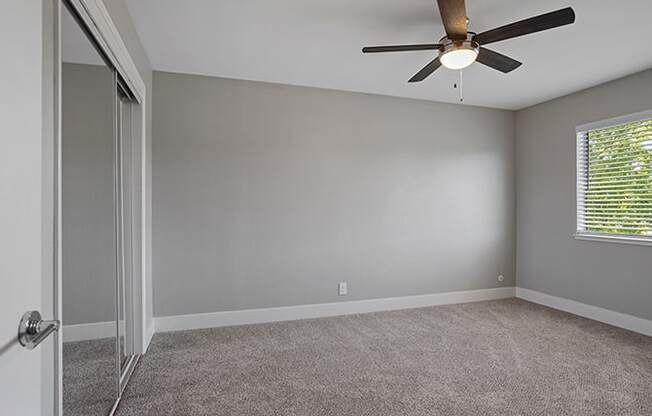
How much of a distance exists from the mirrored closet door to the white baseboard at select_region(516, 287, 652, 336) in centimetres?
447

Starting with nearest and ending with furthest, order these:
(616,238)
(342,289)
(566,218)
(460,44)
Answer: (460,44), (616,238), (342,289), (566,218)

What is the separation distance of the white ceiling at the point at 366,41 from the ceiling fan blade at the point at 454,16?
1.04 ft

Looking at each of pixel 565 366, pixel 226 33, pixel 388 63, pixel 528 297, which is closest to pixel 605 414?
pixel 565 366

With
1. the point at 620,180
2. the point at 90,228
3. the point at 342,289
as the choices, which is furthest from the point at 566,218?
the point at 90,228

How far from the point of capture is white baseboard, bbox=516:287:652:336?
3.47 m

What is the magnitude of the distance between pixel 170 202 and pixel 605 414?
3671 millimetres

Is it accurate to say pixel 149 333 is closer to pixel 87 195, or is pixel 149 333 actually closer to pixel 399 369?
pixel 87 195

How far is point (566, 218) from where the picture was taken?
13.8 feet

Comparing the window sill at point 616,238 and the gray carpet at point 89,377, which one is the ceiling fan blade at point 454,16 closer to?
the gray carpet at point 89,377

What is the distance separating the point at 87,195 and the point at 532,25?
2452 mm

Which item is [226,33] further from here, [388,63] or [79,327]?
[79,327]

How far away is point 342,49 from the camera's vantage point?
119 inches

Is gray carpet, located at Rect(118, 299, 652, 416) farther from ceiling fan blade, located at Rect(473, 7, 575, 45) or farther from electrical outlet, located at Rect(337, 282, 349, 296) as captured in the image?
ceiling fan blade, located at Rect(473, 7, 575, 45)

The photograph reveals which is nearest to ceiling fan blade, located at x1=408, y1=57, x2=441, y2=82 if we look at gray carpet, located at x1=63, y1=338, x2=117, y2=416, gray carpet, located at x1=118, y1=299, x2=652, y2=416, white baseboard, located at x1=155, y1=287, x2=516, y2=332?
gray carpet, located at x1=118, y1=299, x2=652, y2=416
